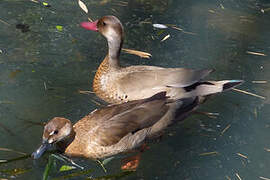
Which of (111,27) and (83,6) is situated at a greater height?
(111,27)

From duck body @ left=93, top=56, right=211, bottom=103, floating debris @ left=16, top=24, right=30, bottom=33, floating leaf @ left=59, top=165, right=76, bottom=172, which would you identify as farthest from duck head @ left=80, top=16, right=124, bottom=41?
floating leaf @ left=59, top=165, right=76, bottom=172

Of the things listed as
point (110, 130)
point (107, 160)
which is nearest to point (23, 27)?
point (110, 130)

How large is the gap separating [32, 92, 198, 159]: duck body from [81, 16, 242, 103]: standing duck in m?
0.36

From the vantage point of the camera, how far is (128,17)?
733 centimetres

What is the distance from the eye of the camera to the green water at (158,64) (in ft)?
16.5

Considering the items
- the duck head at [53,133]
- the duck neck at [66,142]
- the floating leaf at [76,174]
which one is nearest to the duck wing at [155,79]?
the duck neck at [66,142]

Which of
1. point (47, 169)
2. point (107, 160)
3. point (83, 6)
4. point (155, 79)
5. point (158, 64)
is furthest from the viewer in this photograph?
point (83, 6)

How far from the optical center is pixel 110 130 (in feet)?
16.3

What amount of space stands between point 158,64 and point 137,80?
0.90m

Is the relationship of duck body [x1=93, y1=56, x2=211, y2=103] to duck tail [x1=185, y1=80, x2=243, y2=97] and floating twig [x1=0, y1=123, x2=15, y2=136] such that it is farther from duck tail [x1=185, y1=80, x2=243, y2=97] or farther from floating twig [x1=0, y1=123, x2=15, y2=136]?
floating twig [x1=0, y1=123, x2=15, y2=136]

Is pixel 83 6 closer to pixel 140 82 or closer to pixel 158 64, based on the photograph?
pixel 158 64

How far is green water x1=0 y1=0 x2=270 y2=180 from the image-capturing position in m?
5.02

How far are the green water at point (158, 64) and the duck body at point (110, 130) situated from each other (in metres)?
0.15

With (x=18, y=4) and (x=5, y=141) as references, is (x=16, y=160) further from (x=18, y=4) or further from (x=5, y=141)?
(x=18, y=4)
